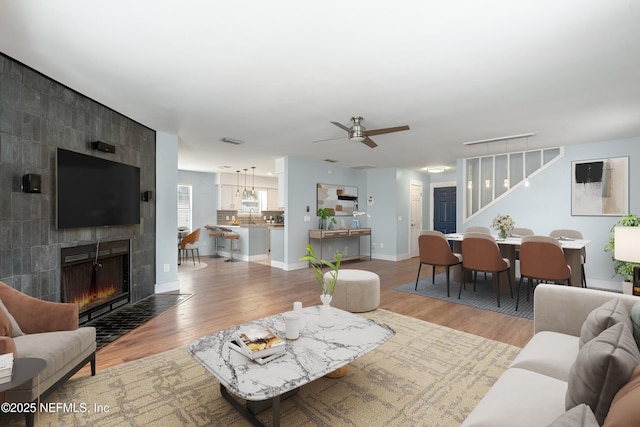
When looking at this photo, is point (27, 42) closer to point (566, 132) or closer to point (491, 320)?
point (491, 320)

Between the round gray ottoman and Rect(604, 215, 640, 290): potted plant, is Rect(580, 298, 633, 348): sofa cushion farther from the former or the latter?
Rect(604, 215, 640, 290): potted plant

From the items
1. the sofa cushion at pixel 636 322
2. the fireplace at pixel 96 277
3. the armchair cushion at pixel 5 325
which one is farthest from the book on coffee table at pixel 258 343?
the fireplace at pixel 96 277

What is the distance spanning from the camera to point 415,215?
8562 millimetres

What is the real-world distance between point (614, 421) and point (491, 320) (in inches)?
120

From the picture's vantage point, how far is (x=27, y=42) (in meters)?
2.22

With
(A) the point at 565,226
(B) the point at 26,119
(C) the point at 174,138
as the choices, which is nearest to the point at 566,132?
(A) the point at 565,226

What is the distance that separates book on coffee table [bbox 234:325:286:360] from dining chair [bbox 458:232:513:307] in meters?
3.32

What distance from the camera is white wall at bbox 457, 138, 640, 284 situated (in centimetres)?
499

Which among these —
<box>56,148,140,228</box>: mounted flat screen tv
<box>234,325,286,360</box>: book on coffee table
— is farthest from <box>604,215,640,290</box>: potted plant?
<box>56,148,140,228</box>: mounted flat screen tv

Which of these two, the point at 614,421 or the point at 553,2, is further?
→ the point at 553,2

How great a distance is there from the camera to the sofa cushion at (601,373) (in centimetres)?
105

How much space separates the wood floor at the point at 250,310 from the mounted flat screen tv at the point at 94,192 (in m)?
1.26

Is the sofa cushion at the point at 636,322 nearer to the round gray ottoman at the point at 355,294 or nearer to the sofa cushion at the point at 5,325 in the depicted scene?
the round gray ottoman at the point at 355,294

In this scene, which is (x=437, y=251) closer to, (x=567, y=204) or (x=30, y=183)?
(x=567, y=204)
